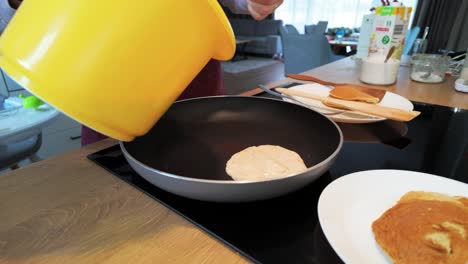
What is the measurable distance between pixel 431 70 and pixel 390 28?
23 cm

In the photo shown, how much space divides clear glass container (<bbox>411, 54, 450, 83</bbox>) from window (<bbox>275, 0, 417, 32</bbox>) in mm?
3911

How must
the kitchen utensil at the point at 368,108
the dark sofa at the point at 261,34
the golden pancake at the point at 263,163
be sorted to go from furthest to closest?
the dark sofa at the point at 261,34, the kitchen utensil at the point at 368,108, the golden pancake at the point at 263,163

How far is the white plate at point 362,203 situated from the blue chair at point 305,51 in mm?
2109

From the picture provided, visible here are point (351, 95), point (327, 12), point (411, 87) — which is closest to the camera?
point (351, 95)

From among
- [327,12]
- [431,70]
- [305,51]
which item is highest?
→ [431,70]

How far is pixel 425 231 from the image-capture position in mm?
277

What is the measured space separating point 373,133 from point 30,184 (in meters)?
0.63

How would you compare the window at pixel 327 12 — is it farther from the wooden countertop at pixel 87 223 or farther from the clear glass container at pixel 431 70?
the wooden countertop at pixel 87 223

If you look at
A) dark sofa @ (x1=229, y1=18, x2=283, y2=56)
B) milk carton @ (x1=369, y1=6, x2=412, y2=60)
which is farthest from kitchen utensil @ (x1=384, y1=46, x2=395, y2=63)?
dark sofa @ (x1=229, y1=18, x2=283, y2=56)

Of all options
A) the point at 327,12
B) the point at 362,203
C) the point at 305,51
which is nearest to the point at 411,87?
the point at 362,203

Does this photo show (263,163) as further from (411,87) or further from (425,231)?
(411,87)

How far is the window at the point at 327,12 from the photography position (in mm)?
4738

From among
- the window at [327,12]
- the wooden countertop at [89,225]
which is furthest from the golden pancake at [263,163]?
the window at [327,12]

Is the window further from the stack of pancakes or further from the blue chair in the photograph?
the stack of pancakes
